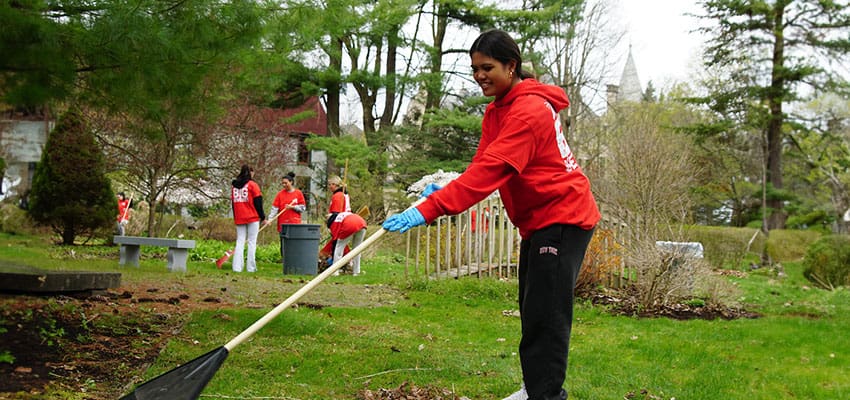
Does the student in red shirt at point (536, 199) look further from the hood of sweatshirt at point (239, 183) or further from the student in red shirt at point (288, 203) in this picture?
the student in red shirt at point (288, 203)

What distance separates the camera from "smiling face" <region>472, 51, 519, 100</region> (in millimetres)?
3463

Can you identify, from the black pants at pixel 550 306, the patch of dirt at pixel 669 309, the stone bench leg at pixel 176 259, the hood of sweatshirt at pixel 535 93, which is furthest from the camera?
the stone bench leg at pixel 176 259

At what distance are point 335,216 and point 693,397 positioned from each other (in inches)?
303

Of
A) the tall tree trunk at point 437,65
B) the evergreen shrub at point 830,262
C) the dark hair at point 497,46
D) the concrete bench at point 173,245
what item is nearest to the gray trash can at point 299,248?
the concrete bench at point 173,245

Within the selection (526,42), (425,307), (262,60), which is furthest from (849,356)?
(526,42)

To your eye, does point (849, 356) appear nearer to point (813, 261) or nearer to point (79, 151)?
point (813, 261)

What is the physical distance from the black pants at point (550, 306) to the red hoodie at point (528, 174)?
84 mm

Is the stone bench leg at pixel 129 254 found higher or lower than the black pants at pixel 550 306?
lower

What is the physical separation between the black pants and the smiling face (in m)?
0.71

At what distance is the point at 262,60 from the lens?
A: 232 inches

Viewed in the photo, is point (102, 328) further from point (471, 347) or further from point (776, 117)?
point (776, 117)

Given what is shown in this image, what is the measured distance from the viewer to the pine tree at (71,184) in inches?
585

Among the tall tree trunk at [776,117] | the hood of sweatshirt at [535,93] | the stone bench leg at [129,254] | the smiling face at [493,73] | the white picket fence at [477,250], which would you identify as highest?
the tall tree trunk at [776,117]

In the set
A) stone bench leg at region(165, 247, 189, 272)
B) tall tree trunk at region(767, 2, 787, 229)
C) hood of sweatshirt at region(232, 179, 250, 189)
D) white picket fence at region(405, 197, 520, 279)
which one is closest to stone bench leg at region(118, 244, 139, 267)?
stone bench leg at region(165, 247, 189, 272)
